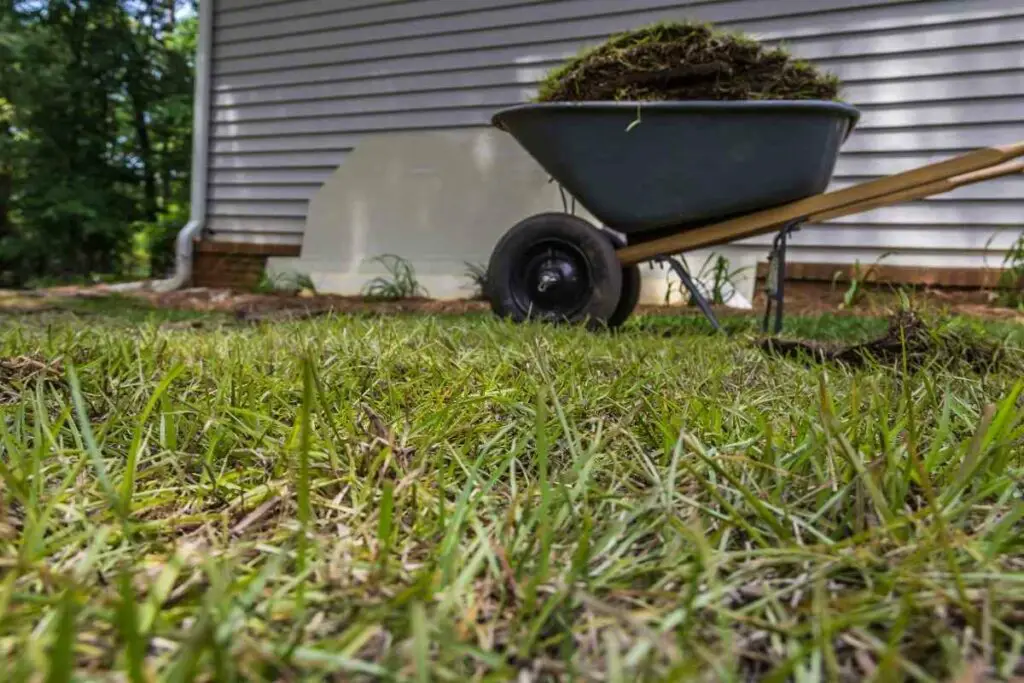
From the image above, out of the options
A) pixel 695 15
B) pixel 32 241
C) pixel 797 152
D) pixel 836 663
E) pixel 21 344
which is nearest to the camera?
pixel 836 663

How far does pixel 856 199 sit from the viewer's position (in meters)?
2.31

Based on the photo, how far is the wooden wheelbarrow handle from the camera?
7.06ft

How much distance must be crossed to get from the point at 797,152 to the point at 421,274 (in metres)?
3.36

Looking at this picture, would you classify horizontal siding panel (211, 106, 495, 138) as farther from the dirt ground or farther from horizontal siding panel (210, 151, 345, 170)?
the dirt ground

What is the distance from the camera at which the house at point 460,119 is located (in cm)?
400

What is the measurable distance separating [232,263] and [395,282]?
1.82m

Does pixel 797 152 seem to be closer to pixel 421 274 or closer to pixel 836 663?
pixel 836 663

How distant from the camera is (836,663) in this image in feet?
1.30

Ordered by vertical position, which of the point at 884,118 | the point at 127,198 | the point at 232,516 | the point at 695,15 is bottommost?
the point at 232,516

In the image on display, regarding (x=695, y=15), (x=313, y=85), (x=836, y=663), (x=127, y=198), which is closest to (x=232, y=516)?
(x=836, y=663)

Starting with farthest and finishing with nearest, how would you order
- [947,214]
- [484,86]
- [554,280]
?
[484,86] < [947,214] < [554,280]

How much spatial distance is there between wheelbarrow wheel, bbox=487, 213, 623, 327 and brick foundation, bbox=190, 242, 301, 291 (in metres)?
3.77

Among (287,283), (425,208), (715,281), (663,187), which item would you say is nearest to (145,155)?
(287,283)

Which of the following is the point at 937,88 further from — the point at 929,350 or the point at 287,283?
the point at 287,283
